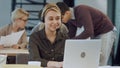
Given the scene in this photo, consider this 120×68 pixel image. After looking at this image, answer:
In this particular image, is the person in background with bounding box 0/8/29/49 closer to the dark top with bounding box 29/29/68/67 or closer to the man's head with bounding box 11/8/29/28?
the man's head with bounding box 11/8/29/28

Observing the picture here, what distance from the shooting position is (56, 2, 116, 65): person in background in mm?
3506

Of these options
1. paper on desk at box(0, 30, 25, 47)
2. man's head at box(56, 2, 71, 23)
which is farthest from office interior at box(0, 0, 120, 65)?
man's head at box(56, 2, 71, 23)

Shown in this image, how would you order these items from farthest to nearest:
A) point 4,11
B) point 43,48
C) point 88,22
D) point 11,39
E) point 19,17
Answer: point 4,11 → point 19,17 → point 11,39 → point 88,22 → point 43,48

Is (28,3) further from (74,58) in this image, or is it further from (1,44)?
(74,58)

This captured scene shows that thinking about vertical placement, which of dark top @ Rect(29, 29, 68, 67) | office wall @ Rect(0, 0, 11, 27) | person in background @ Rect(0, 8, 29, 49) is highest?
office wall @ Rect(0, 0, 11, 27)

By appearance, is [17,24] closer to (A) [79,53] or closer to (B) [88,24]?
(B) [88,24]

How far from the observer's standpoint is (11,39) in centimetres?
387

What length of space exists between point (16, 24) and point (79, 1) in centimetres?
223

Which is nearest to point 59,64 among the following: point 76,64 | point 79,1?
point 76,64

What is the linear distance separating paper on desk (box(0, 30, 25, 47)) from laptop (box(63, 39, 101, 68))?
174 cm

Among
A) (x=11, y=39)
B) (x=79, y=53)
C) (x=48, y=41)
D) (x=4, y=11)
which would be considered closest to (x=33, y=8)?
(x=4, y=11)

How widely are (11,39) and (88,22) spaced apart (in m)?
1.13

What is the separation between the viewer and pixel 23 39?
4164mm

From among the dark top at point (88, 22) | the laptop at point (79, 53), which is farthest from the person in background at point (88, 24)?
the laptop at point (79, 53)
